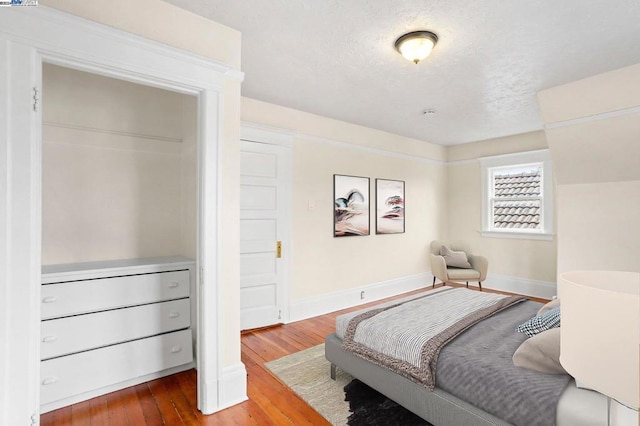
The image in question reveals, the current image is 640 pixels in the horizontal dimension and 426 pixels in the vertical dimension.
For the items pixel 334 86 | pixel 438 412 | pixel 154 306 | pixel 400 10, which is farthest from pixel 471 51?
pixel 154 306

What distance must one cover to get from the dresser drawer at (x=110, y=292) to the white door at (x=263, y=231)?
1.00m

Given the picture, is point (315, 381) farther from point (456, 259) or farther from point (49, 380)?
point (456, 259)

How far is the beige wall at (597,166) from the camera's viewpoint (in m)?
3.02

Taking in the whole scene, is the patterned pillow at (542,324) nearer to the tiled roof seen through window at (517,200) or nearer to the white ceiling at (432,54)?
the white ceiling at (432,54)

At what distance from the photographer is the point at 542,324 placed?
2.03 m

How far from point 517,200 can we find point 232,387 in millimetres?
5136

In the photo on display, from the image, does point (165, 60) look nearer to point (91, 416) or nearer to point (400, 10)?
point (400, 10)

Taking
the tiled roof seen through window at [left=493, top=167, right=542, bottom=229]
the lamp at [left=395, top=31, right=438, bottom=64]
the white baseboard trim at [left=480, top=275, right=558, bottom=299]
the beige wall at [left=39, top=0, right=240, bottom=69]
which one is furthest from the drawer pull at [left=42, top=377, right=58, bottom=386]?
the tiled roof seen through window at [left=493, top=167, right=542, bottom=229]

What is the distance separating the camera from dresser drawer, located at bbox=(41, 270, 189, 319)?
2195mm

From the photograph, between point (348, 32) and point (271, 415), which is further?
point (348, 32)

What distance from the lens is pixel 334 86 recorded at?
328 centimetres

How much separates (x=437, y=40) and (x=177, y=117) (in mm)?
2486

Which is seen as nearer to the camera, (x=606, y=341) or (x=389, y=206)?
(x=606, y=341)

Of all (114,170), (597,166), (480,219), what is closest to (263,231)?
(114,170)
